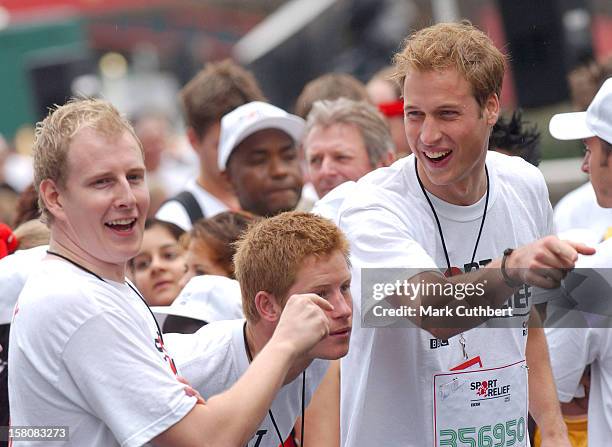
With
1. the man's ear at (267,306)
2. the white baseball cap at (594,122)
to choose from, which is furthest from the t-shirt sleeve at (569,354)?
the man's ear at (267,306)

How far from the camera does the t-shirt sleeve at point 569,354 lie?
3.83 m

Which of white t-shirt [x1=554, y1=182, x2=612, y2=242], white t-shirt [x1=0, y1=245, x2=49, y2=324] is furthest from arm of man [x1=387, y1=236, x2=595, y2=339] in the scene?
white t-shirt [x1=554, y1=182, x2=612, y2=242]

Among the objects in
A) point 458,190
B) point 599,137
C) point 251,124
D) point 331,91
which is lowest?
point 458,190

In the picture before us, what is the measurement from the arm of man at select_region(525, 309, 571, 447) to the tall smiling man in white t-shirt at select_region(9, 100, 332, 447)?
0.98 metres

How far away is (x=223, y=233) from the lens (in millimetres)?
4590

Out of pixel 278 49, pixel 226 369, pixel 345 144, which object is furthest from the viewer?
pixel 278 49

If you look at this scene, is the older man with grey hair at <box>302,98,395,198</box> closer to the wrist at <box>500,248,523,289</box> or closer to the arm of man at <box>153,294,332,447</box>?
the wrist at <box>500,248,523,289</box>

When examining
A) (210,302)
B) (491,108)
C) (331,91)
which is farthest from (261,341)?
(331,91)

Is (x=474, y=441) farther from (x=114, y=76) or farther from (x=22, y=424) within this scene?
(x=114, y=76)

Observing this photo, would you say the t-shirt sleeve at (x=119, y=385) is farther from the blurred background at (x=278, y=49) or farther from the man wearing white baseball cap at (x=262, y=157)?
the man wearing white baseball cap at (x=262, y=157)

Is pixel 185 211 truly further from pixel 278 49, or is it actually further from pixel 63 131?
pixel 278 49

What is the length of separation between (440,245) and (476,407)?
0.49 m

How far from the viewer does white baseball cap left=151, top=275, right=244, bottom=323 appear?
407 cm

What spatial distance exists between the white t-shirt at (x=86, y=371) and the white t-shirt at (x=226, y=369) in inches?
18.8
